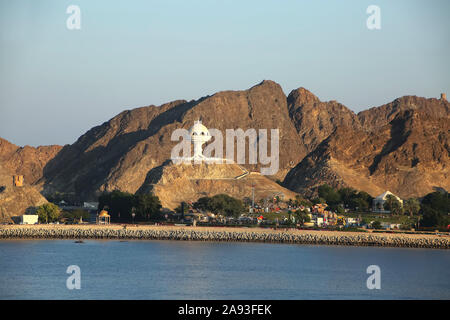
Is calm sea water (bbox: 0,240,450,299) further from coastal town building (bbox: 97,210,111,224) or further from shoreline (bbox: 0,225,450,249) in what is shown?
coastal town building (bbox: 97,210,111,224)

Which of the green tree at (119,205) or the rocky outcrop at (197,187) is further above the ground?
the rocky outcrop at (197,187)

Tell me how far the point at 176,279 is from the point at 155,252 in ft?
83.9

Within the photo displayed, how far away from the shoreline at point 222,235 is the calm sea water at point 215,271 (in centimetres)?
492

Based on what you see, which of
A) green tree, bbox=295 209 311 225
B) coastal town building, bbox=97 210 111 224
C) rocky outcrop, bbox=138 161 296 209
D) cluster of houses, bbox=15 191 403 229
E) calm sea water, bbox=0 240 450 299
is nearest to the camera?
calm sea water, bbox=0 240 450 299

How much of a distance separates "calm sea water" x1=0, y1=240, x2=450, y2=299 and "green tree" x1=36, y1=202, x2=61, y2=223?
23.4 metres

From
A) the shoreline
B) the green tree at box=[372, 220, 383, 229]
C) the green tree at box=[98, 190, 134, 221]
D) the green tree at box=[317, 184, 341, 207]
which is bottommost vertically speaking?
the shoreline

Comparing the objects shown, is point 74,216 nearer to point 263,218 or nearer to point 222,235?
point 263,218

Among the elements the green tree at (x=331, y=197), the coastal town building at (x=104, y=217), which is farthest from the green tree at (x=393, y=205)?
the coastal town building at (x=104, y=217)

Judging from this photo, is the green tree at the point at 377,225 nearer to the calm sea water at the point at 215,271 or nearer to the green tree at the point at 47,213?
the calm sea water at the point at 215,271

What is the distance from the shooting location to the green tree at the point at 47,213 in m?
150

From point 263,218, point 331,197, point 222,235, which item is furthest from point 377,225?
point 331,197

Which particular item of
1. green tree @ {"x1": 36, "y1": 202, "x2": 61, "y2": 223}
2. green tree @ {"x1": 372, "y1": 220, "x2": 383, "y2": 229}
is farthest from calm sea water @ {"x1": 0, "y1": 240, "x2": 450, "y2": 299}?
green tree @ {"x1": 36, "y1": 202, "x2": 61, "y2": 223}

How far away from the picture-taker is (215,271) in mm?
95000

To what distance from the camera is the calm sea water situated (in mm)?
79875
